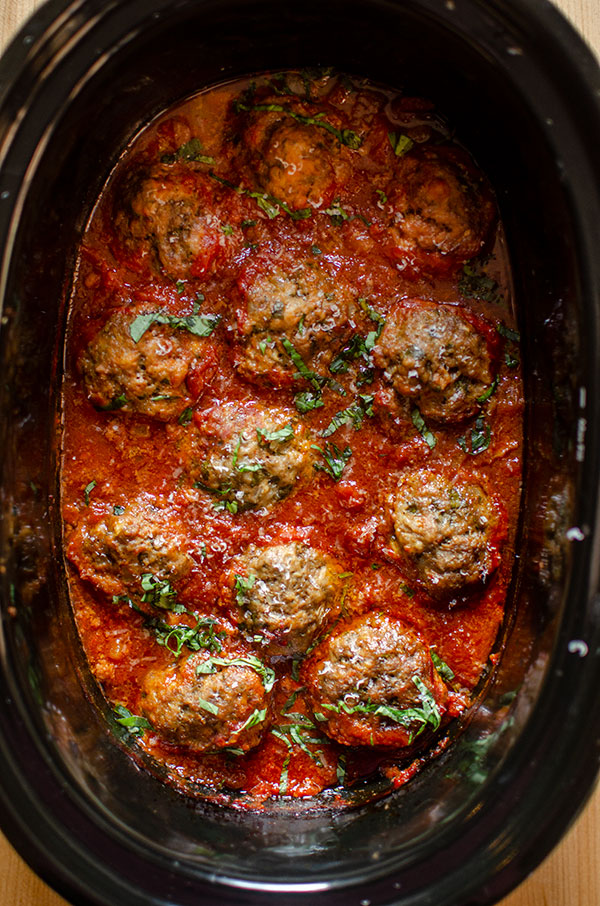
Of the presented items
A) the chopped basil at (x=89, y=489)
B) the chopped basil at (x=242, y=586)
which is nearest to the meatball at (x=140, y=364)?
the chopped basil at (x=89, y=489)

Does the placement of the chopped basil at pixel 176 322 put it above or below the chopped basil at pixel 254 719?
above

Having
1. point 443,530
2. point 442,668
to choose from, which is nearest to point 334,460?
point 443,530

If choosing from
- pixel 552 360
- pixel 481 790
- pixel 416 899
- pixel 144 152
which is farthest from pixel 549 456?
pixel 144 152

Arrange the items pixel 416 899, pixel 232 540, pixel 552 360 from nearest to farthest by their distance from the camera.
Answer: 1. pixel 416 899
2. pixel 552 360
3. pixel 232 540

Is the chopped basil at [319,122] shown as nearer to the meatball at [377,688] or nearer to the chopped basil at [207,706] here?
the meatball at [377,688]

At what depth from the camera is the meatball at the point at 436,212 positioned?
11.2ft

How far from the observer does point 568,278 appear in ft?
10.2

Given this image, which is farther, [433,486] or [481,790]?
[433,486]

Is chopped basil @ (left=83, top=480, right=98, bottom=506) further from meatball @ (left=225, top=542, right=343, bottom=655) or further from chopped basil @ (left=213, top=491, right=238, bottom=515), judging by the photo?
meatball @ (left=225, top=542, right=343, bottom=655)

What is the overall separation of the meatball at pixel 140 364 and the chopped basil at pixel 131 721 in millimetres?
1176

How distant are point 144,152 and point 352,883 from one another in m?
2.80

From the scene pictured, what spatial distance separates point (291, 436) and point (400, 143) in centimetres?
122

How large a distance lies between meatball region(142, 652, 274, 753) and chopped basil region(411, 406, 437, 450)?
1087 millimetres

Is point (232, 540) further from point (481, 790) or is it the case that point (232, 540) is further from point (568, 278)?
point (568, 278)
